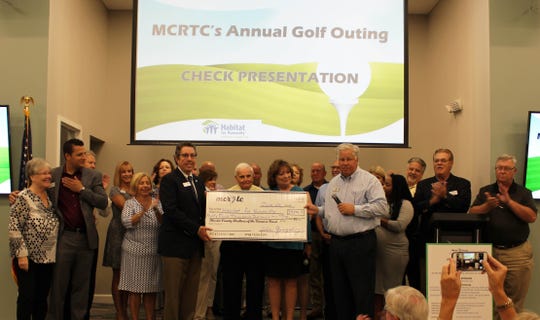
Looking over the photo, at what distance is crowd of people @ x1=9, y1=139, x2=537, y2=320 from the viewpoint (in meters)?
4.52

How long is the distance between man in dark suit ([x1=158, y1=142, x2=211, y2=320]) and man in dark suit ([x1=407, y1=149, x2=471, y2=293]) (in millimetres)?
1889

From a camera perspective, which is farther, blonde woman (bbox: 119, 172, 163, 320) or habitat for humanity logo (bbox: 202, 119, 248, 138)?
habitat for humanity logo (bbox: 202, 119, 248, 138)

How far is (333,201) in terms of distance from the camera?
15.3 ft

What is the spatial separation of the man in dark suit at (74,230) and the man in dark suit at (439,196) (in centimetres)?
271

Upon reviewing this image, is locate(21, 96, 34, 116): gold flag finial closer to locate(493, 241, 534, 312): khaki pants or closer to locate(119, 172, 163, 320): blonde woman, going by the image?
locate(119, 172, 163, 320): blonde woman

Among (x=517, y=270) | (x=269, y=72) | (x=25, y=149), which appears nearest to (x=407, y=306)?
(x=517, y=270)

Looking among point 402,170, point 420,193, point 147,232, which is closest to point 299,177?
point 420,193

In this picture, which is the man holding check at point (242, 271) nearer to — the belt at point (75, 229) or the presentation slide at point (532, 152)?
the belt at point (75, 229)

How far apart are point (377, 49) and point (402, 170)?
7.12 ft

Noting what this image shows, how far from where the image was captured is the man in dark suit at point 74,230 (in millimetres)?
4648

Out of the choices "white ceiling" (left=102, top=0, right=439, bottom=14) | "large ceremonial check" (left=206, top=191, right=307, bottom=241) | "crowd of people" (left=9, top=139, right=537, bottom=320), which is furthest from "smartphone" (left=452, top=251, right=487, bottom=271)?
"white ceiling" (left=102, top=0, right=439, bottom=14)

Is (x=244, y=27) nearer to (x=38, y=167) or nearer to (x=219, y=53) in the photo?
(x=219, y=53)

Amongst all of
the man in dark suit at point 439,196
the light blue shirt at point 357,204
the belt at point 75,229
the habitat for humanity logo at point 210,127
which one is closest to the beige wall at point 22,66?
the belt at point 75,229

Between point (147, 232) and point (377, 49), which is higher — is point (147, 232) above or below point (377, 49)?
below
